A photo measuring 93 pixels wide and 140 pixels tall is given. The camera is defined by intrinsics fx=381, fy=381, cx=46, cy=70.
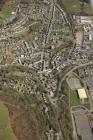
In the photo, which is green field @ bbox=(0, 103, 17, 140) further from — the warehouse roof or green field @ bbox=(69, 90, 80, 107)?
the warehouse roof

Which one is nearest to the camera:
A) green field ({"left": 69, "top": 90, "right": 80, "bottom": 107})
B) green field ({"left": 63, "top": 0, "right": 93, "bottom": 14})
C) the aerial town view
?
the aerial town view

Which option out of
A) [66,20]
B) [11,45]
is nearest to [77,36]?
[66,20]

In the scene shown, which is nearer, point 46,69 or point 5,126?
point 5,126

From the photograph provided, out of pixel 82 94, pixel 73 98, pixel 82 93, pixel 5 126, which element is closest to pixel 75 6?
pixel 82 93

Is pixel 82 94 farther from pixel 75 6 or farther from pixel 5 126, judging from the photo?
pixel 75 6

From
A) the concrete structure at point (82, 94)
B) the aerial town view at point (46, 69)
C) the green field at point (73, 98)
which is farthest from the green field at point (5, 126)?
the concrete structure at point (82, 94)

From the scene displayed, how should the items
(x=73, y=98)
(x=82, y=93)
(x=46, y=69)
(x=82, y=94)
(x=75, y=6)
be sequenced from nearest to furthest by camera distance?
(x=73, y=98) → (x=82, y=94) → (x=82, y=93) → (x=46, y=69) → (x=75, y=6)

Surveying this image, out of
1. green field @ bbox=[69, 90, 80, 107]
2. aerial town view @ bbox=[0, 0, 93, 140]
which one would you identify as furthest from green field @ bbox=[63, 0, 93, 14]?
green field @ bbox=[69, 90, 80, 107]
